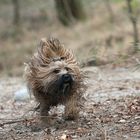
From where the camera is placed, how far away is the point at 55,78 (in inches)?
345

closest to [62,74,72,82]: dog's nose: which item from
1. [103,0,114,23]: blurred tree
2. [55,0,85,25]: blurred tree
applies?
[103,0,114,23]: blurred tree

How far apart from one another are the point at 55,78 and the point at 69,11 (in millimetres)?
18012

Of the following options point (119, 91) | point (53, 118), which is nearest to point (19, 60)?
point (119, 91)

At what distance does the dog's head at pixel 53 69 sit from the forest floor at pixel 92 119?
0.60 meters

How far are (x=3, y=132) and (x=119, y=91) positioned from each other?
400 centimetres

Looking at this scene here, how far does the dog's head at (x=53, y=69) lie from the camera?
8.80 metres

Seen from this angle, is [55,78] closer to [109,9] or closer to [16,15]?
[109,9]

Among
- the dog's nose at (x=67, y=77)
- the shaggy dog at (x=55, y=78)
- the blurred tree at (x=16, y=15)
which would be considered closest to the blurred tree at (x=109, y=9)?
the blurred tree at (x=16, y=15)

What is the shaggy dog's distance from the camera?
8.84m

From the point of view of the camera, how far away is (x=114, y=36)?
21328 mm

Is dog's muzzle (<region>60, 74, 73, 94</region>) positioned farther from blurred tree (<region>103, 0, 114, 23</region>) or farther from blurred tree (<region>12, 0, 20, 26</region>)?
blurred tree (<region>12, 0, 20, 26</region>)

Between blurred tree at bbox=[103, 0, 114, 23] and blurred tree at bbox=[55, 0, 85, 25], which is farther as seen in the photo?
blurred tree at bbox=[55, 0, 85, 25]

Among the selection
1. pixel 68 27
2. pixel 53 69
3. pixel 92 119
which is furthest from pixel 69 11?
Answer: pixel 53 69

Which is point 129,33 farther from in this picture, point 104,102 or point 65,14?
point 104,102
